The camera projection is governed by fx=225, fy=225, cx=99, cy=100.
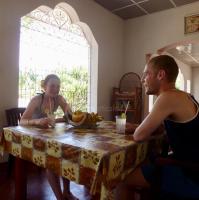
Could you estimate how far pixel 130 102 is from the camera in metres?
4.40

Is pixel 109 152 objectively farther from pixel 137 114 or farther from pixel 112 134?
pixel 137 114

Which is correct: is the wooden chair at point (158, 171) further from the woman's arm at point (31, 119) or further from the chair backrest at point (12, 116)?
the chair backrest at point (12, 116)

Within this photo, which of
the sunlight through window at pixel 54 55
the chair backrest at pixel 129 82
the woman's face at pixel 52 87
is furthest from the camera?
the chair backrest at pixel 129 82

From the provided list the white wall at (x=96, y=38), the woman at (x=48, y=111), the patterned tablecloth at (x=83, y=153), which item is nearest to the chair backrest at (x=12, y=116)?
the white wall at (x=96, y=38)

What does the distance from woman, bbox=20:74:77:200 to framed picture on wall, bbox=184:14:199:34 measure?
2.77 metres

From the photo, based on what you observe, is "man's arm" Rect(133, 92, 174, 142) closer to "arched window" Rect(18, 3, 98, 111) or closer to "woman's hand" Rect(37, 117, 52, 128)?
"woman's hand" Rect(37, 117, 52, 128)

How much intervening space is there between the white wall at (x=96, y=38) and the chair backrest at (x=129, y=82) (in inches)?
5.5

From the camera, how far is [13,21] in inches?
118

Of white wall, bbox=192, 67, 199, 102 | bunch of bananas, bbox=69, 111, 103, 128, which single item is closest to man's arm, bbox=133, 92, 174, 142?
bunch of bananas, bbox=69, 111, 103, 128

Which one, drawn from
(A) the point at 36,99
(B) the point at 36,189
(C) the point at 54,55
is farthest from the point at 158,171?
(C) the point at 54,55

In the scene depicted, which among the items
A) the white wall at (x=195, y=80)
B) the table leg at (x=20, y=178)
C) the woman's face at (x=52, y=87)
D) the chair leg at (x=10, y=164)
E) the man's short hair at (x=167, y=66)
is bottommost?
the chair leg at (x=10, y=164)

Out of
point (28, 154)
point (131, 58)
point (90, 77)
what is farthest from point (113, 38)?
point (28, 154)

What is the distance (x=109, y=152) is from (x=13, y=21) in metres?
2.54

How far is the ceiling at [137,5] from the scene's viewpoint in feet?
13.1
